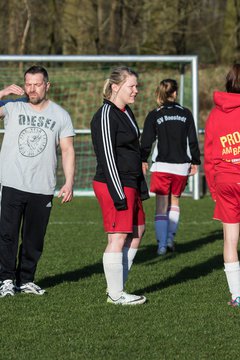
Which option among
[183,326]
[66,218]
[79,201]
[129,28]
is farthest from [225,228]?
[129,28]

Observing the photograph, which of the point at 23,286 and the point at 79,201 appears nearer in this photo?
the point at 23,286

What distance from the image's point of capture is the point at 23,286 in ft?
28.3

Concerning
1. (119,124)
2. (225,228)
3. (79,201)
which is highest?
(119,124)

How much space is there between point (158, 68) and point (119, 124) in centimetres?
1980

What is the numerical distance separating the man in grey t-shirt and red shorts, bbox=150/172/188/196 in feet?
11.1

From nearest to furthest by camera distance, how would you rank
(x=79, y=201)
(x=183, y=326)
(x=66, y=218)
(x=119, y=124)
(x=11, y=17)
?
1. (x=183, y=326)
2. (x=119, y=124)
3. (x=66, y=218)
4. (x=79, y=201)
5. (x=11, y=17)

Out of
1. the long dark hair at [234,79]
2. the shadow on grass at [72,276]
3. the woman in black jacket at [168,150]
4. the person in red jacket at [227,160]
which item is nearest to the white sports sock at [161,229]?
the woman in black jacket at [168,150]

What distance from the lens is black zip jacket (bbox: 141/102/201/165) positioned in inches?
457

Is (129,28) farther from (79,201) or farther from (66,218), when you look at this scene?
(66,218)

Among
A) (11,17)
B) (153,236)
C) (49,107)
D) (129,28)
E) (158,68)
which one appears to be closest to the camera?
(49,107)

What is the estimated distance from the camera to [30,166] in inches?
324

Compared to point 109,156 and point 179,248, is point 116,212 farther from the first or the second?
point 179,248

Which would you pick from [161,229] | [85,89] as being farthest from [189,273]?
[85,89]

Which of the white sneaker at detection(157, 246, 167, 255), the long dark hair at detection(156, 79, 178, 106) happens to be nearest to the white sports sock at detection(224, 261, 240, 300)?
the white sneaker at detection(157, 246, 167, 255)
